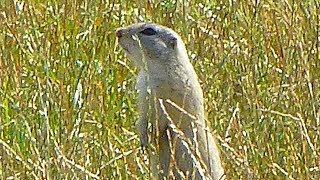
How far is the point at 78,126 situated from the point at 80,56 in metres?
0.84

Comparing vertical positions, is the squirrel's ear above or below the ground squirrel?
above

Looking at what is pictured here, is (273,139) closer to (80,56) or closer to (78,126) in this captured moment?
(78,126)

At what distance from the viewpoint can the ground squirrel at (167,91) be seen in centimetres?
314

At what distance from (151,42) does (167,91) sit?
254 millimetres

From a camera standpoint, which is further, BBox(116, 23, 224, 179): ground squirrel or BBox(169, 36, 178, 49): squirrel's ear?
BBox(169, 36, 178, 49): squirrel's ear

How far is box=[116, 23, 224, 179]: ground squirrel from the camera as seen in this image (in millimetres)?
3145

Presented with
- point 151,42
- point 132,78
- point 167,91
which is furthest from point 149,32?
point 132,78

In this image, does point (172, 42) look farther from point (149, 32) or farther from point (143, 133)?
point (143, 133)

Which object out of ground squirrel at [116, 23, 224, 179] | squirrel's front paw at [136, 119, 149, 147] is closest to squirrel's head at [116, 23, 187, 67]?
ground squirrel at [116, 23, 224, 179]

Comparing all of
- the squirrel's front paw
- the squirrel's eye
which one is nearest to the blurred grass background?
the squirrel's front paw

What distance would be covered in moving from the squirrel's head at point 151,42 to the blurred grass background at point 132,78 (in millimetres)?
67

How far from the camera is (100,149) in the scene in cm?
312

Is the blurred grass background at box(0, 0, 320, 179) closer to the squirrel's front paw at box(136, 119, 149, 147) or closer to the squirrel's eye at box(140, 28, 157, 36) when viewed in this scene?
the squirrel's front paw at box(136, 119, 149, 147)

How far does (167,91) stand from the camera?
3389 millimetres
